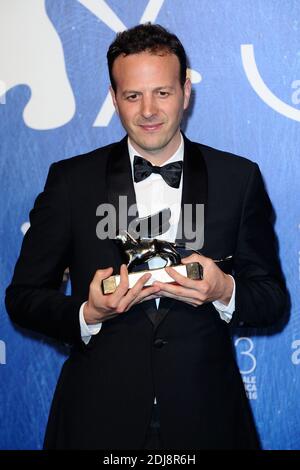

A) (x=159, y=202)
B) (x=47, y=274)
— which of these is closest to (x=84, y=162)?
(x=159, y=202)

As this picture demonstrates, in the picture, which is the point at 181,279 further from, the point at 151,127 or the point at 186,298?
the point at 151,127

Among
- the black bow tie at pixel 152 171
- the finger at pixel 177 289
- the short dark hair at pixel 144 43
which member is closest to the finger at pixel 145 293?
the finger at pixel 177 289

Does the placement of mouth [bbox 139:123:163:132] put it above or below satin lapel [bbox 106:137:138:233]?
above

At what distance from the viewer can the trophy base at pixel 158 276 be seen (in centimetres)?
172

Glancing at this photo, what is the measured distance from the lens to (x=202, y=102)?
111 inches

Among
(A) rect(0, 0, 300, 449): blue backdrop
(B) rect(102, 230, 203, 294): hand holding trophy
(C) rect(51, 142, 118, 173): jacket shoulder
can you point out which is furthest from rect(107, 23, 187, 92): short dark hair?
(A) rect(0, 0, 300, 449): blue backdrop

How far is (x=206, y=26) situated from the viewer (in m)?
2.78

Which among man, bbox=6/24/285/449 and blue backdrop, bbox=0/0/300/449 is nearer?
man, bbox=6/24/285/449

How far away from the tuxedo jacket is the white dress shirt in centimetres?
3

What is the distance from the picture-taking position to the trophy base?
1.72m

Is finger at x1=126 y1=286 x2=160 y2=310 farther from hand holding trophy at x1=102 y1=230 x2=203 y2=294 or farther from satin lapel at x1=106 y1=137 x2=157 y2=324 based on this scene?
satin lapel at x1=106 y1=137 x2=157 y2=324

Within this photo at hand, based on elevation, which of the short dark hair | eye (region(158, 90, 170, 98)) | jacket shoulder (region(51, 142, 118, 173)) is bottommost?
jacket shoulder (region(51, 142, 118, 173))

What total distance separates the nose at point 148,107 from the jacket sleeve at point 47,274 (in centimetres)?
32
